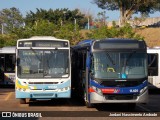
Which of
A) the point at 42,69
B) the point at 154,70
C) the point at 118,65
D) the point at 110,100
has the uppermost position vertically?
the point at 118,65

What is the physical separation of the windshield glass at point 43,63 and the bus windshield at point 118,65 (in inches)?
86.0

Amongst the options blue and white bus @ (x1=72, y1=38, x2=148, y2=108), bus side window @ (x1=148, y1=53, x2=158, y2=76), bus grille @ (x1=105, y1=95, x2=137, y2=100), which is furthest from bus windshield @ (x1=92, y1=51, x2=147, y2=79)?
bus side window @ (x1=148, y1=53, x2=158, y2=76)

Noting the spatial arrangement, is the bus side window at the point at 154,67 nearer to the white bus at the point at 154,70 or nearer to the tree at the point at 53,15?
the white bus at the point at 154,70

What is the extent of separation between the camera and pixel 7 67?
A: 3183 cm

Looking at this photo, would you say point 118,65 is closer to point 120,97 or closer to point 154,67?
point 120,97

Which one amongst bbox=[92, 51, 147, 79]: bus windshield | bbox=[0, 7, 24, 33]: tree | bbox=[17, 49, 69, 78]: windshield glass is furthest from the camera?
bbox=[0, 7, 24, 33]: tree

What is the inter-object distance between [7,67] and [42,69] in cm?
1301

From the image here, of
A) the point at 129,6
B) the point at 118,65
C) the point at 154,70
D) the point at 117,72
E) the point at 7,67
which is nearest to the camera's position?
the point at 117,72

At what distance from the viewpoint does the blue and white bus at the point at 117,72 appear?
56.7 ft

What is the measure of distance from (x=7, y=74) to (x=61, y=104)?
11.4 m

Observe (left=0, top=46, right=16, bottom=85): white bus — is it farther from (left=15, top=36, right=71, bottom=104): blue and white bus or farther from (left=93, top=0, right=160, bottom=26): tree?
(left=93, top=0, right=160, bottom=26): tree

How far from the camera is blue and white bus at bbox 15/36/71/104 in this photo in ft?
62.1

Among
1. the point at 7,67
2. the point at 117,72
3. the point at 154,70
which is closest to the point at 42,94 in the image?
the point at 117,72

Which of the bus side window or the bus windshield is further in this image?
the bus side window
